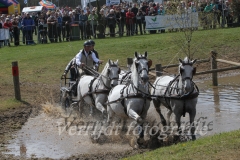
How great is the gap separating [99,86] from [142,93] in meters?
2.11

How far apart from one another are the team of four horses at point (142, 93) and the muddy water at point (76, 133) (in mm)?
714

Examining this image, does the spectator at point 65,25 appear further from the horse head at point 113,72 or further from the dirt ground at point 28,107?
the horse head at point 113,72

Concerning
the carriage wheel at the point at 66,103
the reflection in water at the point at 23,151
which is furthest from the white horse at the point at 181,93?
the carriage wheel at the point at 66,103

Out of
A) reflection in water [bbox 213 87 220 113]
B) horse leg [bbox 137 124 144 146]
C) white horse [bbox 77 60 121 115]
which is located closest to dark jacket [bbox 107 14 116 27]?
reflection in water [bbox 213 87 220 113]

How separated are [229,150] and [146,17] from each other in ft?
77.7

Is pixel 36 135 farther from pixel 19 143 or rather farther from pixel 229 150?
pixel 229 150

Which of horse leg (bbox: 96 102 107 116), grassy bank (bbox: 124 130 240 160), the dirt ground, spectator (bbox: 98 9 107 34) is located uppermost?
spectator (bbox: 98 9 107 34)

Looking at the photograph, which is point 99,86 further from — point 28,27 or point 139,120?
point 28,27

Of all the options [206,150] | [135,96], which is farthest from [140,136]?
[206,150]

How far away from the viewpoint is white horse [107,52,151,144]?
35.5ft

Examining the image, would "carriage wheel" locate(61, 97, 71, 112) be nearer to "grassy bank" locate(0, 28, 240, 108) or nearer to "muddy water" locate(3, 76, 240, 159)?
"muddy water" locate(3, 76, 240, 159)

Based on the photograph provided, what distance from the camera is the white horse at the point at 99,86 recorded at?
12.4 meters

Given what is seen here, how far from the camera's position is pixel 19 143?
479 inches

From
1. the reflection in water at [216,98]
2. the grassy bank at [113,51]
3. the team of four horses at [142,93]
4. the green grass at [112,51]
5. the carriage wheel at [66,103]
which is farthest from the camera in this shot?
the green grass at [112,51]
